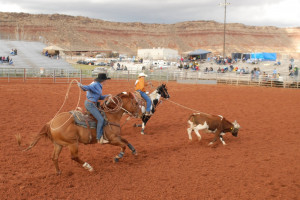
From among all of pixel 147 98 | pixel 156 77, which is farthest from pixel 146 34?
pixel 147 98

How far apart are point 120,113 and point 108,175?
5.25 feet

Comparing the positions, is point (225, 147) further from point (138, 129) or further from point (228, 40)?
point (228, 40)

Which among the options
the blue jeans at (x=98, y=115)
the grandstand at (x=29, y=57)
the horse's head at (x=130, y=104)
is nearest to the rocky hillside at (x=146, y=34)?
the grandstand at (x=29, y=57)

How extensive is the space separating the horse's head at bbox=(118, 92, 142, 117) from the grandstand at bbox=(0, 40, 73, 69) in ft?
105

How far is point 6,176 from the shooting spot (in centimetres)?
577

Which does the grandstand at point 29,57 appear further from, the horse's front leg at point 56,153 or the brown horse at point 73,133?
the horse's front leg at point 56,153

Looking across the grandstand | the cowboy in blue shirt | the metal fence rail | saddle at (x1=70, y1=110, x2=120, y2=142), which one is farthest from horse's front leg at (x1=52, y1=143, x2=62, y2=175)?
the grandstand

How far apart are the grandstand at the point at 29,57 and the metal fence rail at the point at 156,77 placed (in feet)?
19.5

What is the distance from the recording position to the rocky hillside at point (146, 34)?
100500 mm

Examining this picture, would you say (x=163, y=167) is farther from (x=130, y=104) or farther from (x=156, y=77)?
(x=156, y=77)

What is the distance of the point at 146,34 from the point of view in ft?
396

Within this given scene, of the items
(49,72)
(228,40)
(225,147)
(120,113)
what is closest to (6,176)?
(120,113)

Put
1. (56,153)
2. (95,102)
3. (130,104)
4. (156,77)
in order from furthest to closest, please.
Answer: (156,77)
(130,104)
(95,102)
(56,153)

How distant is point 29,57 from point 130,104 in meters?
40.2
